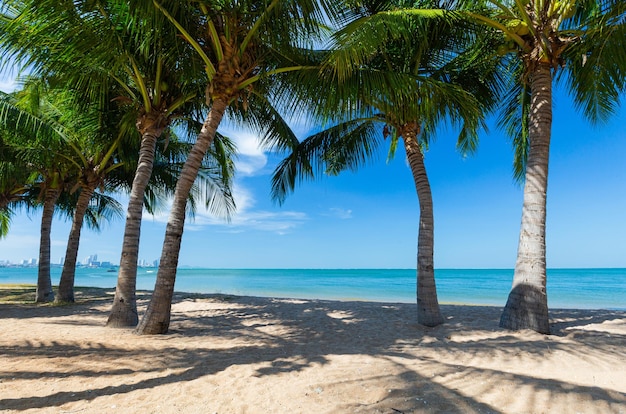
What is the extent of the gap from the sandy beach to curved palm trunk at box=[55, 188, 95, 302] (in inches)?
133

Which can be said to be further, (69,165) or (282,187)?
(69,165)

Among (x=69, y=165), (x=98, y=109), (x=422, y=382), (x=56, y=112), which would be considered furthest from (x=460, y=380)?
(x=69, y=165)

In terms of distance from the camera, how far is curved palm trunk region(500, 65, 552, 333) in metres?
5.87

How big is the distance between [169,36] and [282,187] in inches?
178

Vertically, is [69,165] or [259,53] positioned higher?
[259,53]

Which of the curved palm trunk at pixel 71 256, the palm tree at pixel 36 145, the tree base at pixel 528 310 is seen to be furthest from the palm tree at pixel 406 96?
the curved palm trunk at pixel 71 256

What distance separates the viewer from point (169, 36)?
623 centimetres

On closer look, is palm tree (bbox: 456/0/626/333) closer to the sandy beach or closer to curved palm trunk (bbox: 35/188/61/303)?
the sandy beach

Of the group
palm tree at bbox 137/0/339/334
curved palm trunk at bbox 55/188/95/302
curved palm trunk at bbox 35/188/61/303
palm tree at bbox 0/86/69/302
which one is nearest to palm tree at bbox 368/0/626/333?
palm tree at bbox 137/0/339/334

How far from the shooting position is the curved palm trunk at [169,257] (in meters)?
5.94

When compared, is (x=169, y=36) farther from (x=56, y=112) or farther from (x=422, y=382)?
(x=422, y=382)

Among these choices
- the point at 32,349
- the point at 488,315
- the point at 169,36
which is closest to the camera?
the point at 32,349

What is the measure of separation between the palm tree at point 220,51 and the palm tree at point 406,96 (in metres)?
1.02

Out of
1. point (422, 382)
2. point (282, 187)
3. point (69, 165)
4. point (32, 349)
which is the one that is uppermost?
point (69, 165)
